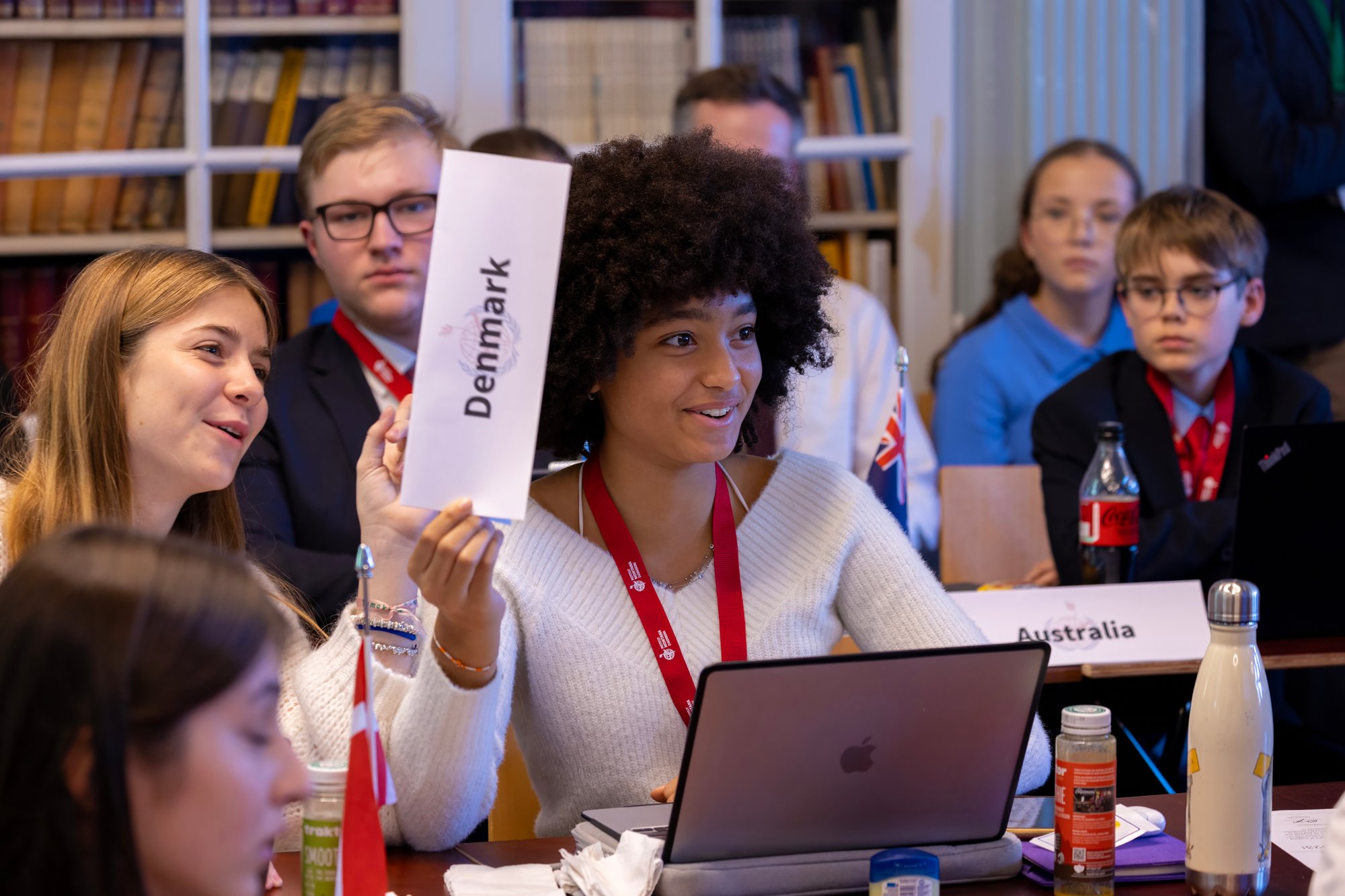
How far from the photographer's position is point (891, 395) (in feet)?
12.0

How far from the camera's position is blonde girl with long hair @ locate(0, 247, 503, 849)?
1753mm

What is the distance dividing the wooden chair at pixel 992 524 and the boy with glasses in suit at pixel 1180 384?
0.74 ft

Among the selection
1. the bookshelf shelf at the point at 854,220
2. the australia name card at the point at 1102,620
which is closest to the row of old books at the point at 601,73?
the bookshelf shelf at the point at 854,220

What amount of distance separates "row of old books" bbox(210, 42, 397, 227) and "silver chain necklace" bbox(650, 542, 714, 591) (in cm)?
241

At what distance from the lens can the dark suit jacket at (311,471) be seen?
8.47ft

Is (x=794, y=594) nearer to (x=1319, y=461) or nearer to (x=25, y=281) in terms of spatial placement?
(x=1319, y=461)

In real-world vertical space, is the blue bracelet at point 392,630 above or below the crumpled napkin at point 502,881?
above

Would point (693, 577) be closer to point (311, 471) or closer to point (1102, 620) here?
point (1102, 620)

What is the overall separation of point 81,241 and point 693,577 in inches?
104

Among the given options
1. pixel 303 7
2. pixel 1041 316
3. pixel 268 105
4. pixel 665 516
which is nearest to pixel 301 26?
pixel 303 7

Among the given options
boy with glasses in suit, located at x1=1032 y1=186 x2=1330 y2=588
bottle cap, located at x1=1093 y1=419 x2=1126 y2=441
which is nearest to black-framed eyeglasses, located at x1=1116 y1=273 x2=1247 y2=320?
boy with glasses in suit, located at x1=1032 y1=186 x2=1330 y2=588

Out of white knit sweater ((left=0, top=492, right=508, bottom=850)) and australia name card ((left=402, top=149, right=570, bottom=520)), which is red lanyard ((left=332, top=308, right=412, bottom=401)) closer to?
white knit sweater ((left=0, top=492, right=508, bottom=850))

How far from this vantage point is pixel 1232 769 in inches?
54.3

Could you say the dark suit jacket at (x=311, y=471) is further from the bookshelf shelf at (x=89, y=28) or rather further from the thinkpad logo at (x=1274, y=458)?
the thinkpad logo at (x=1274, y=458)
